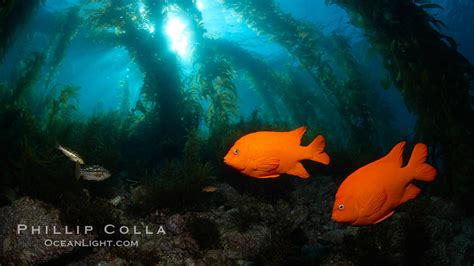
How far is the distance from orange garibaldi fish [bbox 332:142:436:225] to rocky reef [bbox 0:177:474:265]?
92.7 inches

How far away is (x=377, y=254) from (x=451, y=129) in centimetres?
299

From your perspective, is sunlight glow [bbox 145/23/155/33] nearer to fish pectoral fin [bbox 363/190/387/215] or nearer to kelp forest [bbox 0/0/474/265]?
kelp forest [bbox 0/0/474/265]

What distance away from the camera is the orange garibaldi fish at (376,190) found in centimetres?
203

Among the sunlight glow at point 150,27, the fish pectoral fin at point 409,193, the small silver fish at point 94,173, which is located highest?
the sunlight glow at point 150,27

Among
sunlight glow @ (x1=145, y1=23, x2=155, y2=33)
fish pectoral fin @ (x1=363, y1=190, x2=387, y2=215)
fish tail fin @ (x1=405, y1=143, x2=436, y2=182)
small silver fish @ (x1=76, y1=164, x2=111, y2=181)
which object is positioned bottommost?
small silver fish @ (x1=76, y1=164, x2=111, y2=181)

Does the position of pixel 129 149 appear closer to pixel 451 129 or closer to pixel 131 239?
pixel 131 239

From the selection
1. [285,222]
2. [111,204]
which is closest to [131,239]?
[111,204]

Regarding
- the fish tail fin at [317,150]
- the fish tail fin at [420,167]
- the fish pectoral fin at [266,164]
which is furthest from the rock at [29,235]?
the fish tail fin at [420,167]

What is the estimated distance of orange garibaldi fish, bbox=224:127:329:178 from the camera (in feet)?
7.65

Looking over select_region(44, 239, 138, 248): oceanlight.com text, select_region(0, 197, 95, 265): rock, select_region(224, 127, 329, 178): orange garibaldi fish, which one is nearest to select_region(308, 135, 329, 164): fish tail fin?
select_region(224, 127, 329, 178): orange garibaldi fish

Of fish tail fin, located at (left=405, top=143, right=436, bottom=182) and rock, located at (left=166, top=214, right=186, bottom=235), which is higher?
fish tail fin, located at (left=405, top=143, right=436, bottom=182)

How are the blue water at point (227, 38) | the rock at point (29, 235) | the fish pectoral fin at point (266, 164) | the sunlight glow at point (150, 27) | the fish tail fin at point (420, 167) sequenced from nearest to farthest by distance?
1. the fish tail fin at point (420, 167)
2. the fish pectoral fin at point (266, 164)
3. the rock at point (29, 235)
4. the sunlight glow at point (150, 27)
5. the blue water at point (227, 38)

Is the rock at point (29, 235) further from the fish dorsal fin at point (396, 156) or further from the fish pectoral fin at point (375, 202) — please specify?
the fish dorsal fin at point (396, 156)

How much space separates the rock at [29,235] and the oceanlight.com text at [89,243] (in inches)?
1.2
